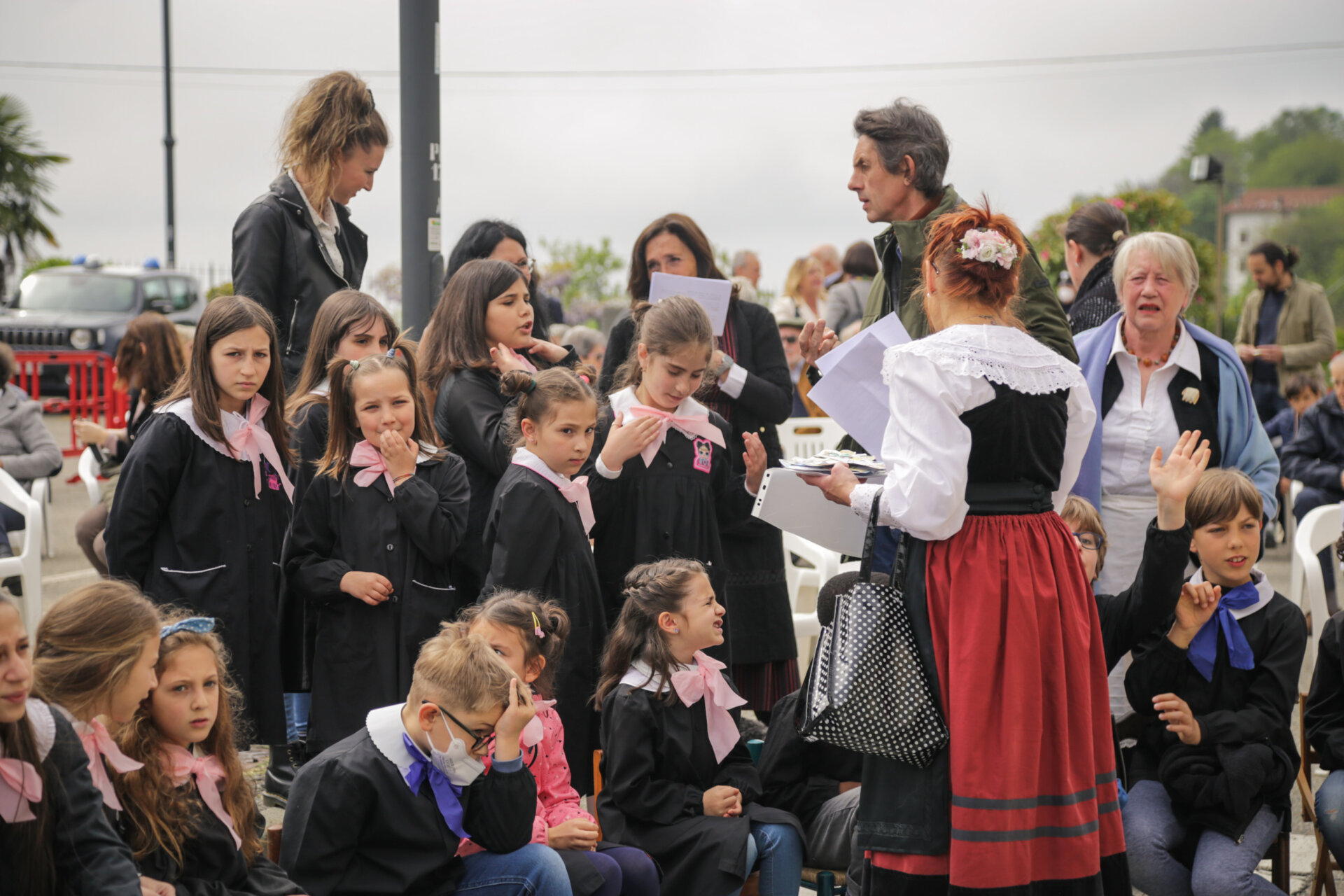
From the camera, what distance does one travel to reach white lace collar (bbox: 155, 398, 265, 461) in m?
3.60

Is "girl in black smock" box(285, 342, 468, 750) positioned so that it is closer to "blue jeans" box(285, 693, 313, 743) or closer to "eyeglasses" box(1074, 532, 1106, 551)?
"blue jeans" box(285, 693, 313, 743)

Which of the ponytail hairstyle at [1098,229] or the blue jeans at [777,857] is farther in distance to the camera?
the ponytail hairstyle at [1098,229]

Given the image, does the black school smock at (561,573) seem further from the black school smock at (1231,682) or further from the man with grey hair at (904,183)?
the black school smock at (1231,682)

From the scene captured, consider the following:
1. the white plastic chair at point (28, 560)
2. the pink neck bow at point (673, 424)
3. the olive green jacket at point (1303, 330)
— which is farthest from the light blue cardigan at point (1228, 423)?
the olive green jacket at point (1303, 330)

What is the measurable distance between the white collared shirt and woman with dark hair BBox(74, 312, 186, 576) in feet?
13.2

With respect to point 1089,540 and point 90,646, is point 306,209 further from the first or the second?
point 1089,540

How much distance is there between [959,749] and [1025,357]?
2.86 ft

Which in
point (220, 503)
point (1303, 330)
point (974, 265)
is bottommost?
point (220, 503)

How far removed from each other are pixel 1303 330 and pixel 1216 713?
23.6ft

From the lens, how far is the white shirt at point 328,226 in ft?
13.8

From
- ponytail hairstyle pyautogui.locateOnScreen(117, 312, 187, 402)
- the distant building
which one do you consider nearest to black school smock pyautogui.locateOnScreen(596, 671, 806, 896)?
ponytail hairstyle pyautogui.locateOnScreen(117, 312, 187, 402)

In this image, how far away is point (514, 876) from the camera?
2791mm

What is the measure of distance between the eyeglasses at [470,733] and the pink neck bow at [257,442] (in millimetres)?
1330

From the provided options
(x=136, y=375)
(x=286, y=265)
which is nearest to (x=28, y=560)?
(x=136, y=375)
